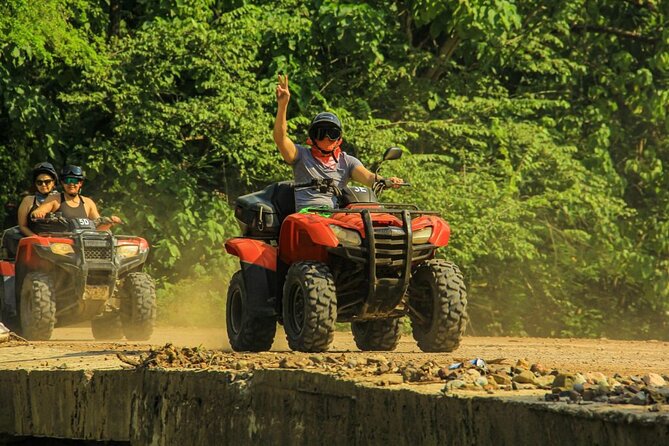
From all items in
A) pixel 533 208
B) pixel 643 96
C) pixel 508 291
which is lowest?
pixel 508 291

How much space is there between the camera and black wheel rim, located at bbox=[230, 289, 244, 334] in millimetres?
11266

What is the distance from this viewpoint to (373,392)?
21.8ft

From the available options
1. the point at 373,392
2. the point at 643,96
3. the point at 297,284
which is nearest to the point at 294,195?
the point at 297,284

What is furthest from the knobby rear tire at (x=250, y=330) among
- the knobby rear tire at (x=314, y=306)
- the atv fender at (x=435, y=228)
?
the atv fender at (x=435, y=228)

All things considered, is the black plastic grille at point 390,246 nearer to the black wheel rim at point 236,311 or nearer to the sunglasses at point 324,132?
the sunglasses at point 324,132

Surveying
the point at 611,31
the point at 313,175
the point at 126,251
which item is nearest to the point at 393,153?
the point at 313,175

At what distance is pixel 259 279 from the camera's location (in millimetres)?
10797

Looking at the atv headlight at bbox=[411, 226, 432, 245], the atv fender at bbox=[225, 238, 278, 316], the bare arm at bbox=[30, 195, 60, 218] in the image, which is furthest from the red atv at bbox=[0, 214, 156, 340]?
the atv headlight at bbox=[411, 226, 432, 245]

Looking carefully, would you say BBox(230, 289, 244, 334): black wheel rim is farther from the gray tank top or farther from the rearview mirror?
the rearview mirror

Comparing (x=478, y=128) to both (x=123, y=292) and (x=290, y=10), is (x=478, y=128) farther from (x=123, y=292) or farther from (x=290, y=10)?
(x=123, y=292)

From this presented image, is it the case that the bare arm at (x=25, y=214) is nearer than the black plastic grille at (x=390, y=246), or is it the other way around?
the black plastic grille at (x=390, y=246)

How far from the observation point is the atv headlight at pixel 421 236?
10479 mm

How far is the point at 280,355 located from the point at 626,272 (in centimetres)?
1422

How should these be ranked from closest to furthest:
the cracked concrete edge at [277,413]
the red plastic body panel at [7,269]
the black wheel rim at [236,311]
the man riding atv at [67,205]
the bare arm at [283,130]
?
the cracked concrete edge at [277,413] → the bare arm at [283,130] → the black wheel rim at [236,311] → the man riding atv at [67,205] → the red plastic body panel at [7,269]
